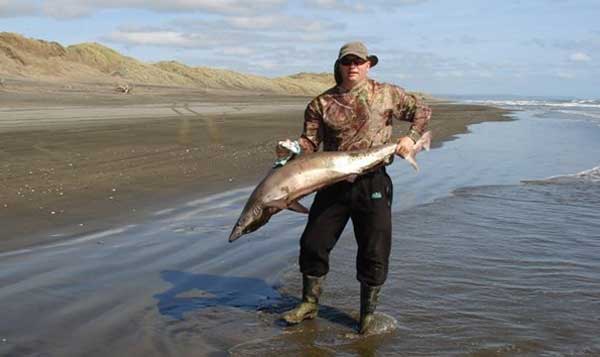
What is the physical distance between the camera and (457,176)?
13.5m

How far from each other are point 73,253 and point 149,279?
114 cm

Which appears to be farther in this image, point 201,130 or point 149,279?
point 201,130

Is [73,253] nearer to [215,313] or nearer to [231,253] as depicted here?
[231,253]

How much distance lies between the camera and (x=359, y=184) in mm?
5000

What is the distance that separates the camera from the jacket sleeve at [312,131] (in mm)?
5199

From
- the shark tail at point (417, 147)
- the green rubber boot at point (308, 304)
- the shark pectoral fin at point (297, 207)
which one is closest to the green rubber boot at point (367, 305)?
the green rubber boot at point (308, 304)

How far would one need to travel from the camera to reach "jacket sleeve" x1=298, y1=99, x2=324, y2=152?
520cm

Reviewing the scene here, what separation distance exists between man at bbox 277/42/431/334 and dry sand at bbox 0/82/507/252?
3.36 meters

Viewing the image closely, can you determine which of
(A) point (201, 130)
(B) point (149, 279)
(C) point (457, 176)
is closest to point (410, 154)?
(B) point (149, 279)

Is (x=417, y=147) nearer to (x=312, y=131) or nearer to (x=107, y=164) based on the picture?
(x=312, y=131)

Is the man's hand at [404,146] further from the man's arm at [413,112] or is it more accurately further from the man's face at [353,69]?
the man's face at [353,69]

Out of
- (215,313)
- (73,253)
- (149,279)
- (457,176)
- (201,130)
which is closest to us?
(215,313)

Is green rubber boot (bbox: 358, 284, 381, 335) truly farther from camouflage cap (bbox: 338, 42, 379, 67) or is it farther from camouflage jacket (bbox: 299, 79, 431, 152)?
camouflage cap (bbox: 338, 42, 379, 67)

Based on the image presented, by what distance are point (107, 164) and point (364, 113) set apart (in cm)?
812
